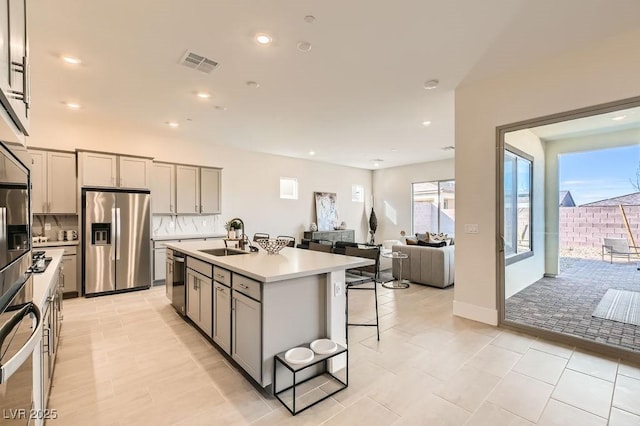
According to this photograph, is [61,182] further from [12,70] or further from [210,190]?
[12,70]

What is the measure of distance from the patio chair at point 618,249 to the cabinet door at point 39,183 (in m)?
7.40

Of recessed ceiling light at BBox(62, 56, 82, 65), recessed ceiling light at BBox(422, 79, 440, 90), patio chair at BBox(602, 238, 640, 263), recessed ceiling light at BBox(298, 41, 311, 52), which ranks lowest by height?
patio chair at BBox(602, 238, 640, 263)

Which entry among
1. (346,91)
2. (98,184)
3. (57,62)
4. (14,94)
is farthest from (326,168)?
(14,94)

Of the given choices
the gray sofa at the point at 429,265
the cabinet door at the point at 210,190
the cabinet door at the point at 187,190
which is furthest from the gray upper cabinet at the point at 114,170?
the gray sofa at the point at 429,265

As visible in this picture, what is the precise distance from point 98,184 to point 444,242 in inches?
240

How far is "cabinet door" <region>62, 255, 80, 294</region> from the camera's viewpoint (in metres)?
4.62

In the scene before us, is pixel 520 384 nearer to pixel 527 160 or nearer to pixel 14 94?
pixel 527 160

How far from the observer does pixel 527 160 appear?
3598 millimetres

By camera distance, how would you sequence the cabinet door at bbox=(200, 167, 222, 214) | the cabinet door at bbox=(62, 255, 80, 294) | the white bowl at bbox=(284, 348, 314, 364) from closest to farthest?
the white bowl at bbox=(284, 348, 314, 364), the cabinet door at bbox=(62, 255, 80, 294), the cabinet door at bbox=(200, 167, 222, 214)

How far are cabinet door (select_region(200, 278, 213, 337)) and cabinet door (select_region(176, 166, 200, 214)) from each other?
328 cm

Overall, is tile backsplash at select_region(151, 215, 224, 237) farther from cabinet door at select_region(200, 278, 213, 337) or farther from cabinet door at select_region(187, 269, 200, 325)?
cabinet door at select_region(200, 278, 213, 337)

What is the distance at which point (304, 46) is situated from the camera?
2840 mm

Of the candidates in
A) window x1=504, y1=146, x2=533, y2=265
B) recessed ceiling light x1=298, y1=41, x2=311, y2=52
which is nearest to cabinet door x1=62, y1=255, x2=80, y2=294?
recessed ceiling light x1=298, y1=41, x2=311, y2=52

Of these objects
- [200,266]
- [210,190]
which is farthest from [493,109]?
[210,190]
